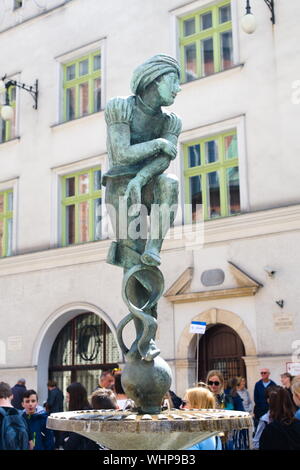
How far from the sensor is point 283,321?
11773 millimetres

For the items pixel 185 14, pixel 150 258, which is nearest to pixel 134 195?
pixel 150 258

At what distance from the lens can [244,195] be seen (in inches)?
505

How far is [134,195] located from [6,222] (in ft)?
45.1

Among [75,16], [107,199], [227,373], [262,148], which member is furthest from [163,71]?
[75,16]

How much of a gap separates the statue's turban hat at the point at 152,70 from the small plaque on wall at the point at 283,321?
317 inches

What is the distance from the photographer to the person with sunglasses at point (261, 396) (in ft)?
33.3

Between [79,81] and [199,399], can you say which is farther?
[79,81]

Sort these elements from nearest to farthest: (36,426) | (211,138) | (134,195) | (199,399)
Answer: (134,195) → (199,399) → (36,426) → (211,138)

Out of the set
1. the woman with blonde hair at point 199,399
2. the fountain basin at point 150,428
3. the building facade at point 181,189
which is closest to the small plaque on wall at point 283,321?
the building facade at point 181,189

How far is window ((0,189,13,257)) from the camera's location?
1720cm

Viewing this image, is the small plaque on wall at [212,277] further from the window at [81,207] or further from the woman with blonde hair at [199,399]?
the woman with blonde hair at [199,399]

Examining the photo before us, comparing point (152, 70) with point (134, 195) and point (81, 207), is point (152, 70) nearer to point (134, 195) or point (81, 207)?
point (134, 195)

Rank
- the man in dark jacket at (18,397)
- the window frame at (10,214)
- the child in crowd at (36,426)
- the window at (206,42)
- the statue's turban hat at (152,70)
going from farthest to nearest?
the window frame at (10,214), the window at (206,42), the man in dark jacket at (18,397), the child in crowd at (36,426), the statue's turban hat at (152,70)

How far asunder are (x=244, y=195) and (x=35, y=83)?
24.5 feet
